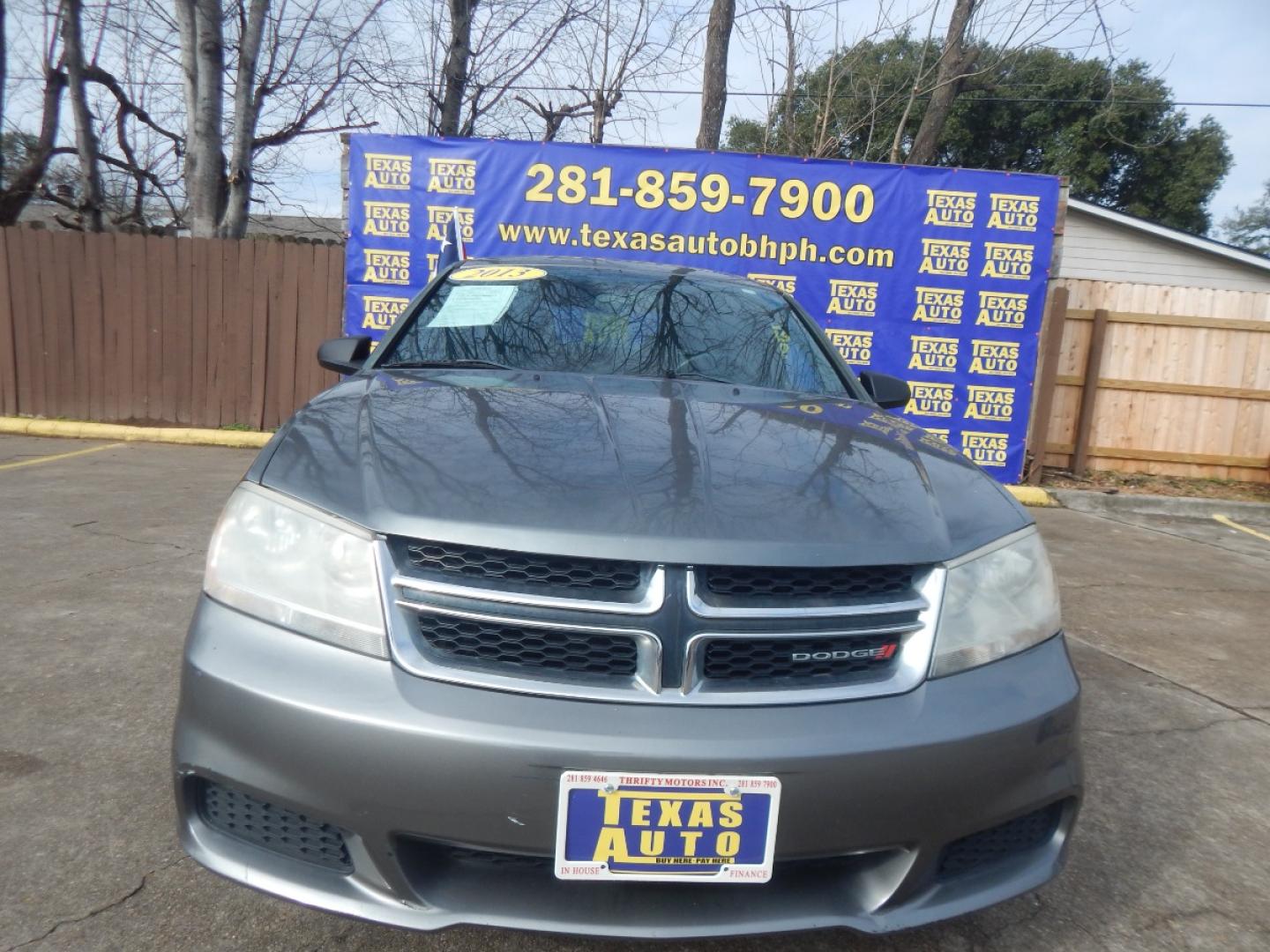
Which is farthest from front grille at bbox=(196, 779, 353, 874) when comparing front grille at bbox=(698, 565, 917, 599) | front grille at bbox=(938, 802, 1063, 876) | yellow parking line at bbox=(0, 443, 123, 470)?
yellow parking line at bbox=(0, 443, 123, 470)

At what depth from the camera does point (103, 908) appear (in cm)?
199

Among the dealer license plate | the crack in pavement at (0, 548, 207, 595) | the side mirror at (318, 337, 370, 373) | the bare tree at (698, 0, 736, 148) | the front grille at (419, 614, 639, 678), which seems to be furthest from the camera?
the bare tree at (698, 0, 736, 148)

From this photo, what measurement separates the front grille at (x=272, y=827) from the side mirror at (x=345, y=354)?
1.65 metres

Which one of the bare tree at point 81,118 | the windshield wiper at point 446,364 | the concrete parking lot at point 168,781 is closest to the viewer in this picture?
the concrete parking lot at point 168,781

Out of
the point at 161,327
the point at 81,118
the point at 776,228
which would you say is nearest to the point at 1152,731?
the point at 776,228

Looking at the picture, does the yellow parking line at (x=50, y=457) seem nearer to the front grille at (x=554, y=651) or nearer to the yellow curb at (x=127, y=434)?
the yellow curb at (x=127, y=434)

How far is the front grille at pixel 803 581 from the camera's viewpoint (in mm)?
1661

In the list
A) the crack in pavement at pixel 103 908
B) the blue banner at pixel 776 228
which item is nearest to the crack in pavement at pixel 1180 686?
the crack in pavement at pixel 103 908

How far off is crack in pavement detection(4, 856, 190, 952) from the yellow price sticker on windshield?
2.01 m

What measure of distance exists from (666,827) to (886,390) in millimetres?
2071

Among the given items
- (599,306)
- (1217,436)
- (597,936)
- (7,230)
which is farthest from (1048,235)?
(7,230)

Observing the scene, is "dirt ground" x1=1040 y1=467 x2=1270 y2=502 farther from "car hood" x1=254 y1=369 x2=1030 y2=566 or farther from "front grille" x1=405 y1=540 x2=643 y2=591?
"front grille" x1=405 y1=540 x2=643 y2=591

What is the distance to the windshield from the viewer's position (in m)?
2.83

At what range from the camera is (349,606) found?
5.44 feet
